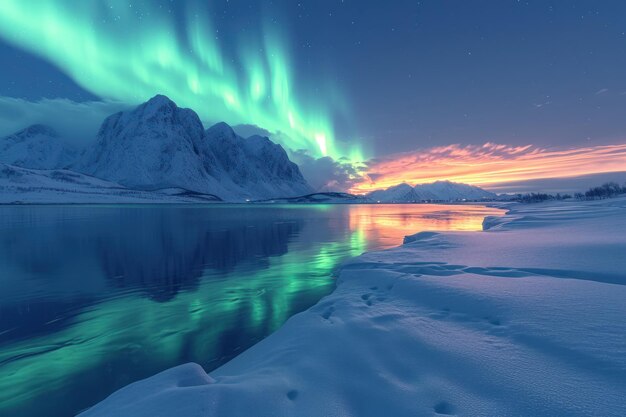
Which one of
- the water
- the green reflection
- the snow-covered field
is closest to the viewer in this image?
the snow-covered field

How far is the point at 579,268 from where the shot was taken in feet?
31.6

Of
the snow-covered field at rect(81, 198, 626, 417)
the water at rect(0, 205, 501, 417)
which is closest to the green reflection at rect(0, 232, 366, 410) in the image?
the water at rect(0, 205, 501, 417)

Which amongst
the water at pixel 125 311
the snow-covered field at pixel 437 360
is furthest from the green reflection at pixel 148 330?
the snow-covered field at pixel 437 360

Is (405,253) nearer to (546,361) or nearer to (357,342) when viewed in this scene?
(357,342)

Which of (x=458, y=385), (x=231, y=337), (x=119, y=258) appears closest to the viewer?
(x=458, y=385)

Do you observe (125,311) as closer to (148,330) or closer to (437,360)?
(148,330)

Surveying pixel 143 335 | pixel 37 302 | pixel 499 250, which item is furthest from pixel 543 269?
pixel 37 302

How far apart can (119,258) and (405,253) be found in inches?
785

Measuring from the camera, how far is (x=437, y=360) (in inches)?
201

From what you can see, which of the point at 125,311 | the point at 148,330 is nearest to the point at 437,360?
the point at 148,330

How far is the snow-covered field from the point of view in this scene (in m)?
3.95

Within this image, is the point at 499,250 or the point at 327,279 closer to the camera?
the point at 499,250

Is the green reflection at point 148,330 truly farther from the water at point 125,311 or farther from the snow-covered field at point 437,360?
the snow-covered field at point 437,360

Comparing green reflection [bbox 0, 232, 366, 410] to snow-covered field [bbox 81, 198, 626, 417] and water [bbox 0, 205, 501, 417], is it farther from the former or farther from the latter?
snow-covered field [bbox 81, 198, 626, 417]
